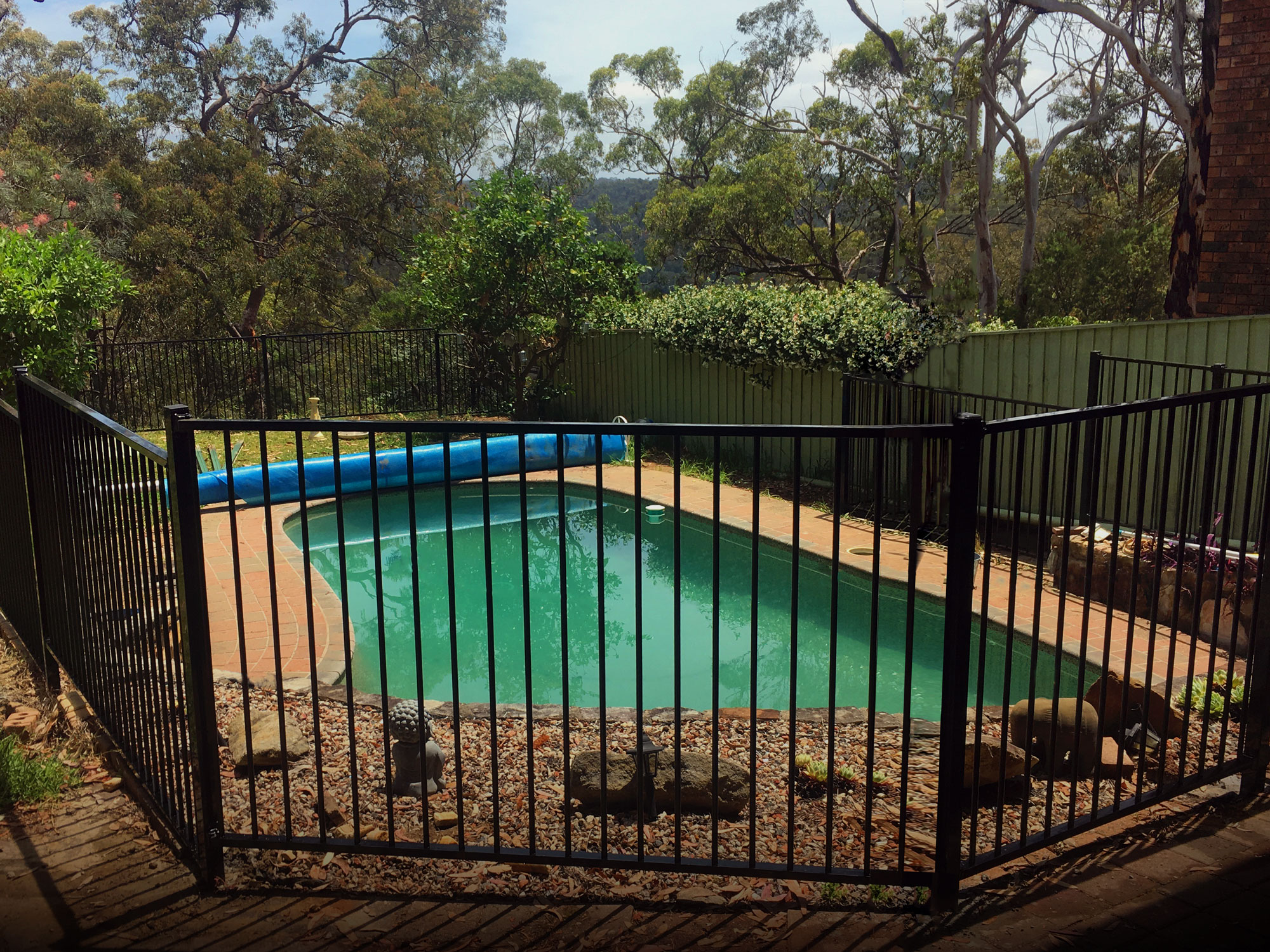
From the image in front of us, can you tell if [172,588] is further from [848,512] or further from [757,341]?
[757,341]

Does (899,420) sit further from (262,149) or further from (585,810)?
(262,149)

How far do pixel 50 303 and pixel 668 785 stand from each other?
6429 mm

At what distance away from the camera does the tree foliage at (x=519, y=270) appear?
14.9 metres

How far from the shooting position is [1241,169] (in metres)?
10.5

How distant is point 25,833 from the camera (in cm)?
304

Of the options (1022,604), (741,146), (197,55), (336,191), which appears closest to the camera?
(1022,604)

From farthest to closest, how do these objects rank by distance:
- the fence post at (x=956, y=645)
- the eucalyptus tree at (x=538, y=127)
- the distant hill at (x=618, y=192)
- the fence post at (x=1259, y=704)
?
the distant hill at (x=618, y=192) → the eucalyptus tree at (x=538, y=127) → the fence post at (x=1259, y=704) → the fence post at (x=956, y=645)

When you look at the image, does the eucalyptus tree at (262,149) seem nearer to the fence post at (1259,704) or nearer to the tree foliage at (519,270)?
the tree foliage at (519,270)

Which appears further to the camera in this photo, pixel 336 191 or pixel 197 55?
pixel 197 55

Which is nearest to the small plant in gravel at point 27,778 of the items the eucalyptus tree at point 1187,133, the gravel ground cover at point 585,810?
the gravel ground cover at point 585,810

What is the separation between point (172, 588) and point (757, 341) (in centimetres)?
979

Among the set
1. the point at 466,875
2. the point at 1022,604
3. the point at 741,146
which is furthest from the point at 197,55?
the point at 466,875

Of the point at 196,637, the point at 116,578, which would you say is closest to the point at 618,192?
the point at 116,578

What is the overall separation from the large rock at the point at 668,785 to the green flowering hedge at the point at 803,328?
7706 millimetres
